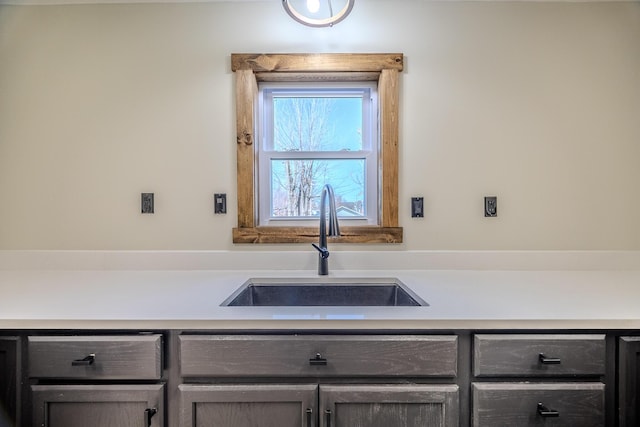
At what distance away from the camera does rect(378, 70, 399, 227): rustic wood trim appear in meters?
1.65

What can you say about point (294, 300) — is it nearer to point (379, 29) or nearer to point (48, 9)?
point (379, 29)

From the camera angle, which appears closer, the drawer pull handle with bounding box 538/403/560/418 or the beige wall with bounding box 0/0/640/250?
the drawer pull handle with bounding box 538/403/560/418

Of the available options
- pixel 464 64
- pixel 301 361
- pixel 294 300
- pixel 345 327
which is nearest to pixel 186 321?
pixel 301 361

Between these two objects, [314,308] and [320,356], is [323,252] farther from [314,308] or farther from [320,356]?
[320,356]

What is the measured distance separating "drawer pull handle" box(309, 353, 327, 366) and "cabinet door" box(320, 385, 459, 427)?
2.8 inches

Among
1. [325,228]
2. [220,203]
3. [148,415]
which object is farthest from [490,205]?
[148,415]

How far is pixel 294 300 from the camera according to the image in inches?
61.4

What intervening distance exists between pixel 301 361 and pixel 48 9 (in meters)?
2.04

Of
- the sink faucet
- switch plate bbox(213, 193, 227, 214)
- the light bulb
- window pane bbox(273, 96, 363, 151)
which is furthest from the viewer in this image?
window pane bbox(273, 96, 363, 151)

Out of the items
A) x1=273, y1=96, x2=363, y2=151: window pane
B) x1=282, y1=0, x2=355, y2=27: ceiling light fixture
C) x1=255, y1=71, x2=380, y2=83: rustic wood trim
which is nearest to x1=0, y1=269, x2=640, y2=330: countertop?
x1=273, y1=96, x2=363, y2=151: window pane

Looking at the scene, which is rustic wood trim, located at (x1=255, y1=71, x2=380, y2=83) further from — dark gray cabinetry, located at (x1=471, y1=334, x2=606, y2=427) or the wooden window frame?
dark gray cabinetry, located at (x1=471, y1=334, x2=606, y2=427)

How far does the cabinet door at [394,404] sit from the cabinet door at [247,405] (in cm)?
6

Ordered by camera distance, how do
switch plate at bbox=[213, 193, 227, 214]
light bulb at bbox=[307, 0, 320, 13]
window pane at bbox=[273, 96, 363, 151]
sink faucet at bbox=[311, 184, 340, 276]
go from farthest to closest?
window pane at bbox=[273, 96, 363, 151] < switch plate at bbox=[213, 193, 227, 214] < light bulb at bbox=[307, 0, 320, 13] < sink faucet at bbox=[311, 184, 340, 276]

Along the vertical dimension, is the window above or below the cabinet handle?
above
